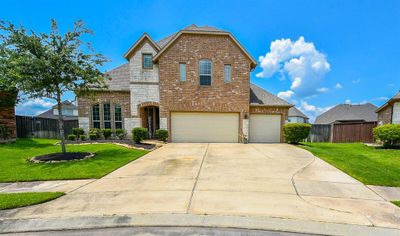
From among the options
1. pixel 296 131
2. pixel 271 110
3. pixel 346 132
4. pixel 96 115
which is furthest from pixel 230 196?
pixel 346 132

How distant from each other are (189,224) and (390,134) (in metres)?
14.7

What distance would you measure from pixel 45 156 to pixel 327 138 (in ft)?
71.2

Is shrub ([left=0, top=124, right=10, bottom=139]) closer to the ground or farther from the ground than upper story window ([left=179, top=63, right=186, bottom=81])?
closer to the ground

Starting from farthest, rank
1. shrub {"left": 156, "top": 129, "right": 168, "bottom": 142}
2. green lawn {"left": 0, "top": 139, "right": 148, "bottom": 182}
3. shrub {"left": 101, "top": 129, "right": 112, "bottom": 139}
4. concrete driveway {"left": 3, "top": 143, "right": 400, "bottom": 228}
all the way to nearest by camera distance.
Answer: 1. shrub {"left": 101, "top": 129, "right": 112, "bottom": 139}
2. shrub {"left": 156, "top": 129, "right": 168, "bottom": 142}
3. green lawn {"left": 0, "top": 139, "right": 148, "bottom": 182}
4. concrete driveway {"left": 3, "top": 143, "right": 400, "bottom": 228}

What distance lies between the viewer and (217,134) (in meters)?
13.2

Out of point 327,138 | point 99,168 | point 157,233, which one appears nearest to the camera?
point 157,233

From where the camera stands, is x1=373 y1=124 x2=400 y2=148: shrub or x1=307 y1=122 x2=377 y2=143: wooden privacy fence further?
x1=307 y1=122 x2=377 y2=143: wooden privacy fence

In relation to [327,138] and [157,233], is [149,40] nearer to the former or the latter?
[157,233]

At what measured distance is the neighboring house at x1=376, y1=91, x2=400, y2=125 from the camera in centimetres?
1357

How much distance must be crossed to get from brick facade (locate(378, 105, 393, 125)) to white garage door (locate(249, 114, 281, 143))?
355 inches

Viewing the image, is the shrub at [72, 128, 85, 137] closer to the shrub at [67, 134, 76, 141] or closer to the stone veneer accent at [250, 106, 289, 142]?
the shrub at [67, 134, 76, 141]

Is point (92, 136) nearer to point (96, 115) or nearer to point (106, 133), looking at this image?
point (106, 133)

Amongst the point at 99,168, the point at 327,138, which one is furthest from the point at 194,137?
the point at 327,138

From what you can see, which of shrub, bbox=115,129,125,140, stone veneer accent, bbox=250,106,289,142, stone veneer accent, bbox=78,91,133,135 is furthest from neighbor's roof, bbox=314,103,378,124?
shrub, bbox=115,129,125,140
